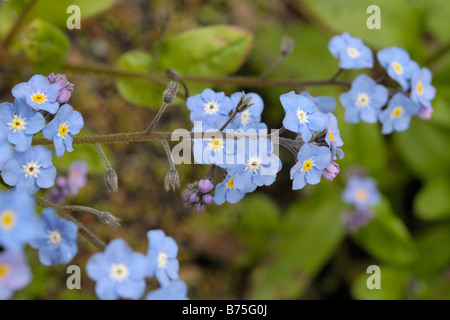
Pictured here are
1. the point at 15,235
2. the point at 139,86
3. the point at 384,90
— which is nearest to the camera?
the point at 15,235

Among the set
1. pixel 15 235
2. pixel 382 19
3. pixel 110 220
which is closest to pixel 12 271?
pixel 15 235

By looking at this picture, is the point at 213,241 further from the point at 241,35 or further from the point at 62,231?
the point at 62,231

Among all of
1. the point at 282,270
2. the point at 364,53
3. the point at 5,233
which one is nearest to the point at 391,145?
the point at 282,270

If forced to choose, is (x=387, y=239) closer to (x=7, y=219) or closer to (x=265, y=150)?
(x=265, y=150)

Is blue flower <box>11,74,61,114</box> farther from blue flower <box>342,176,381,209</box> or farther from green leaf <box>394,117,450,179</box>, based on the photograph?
green leaf <box>394,117,450,179</box>

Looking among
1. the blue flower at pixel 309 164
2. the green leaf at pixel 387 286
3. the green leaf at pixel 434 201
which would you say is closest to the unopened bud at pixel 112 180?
the blue flower at pixel 309 164

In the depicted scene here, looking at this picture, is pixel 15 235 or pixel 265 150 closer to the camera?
pixel 15 235
